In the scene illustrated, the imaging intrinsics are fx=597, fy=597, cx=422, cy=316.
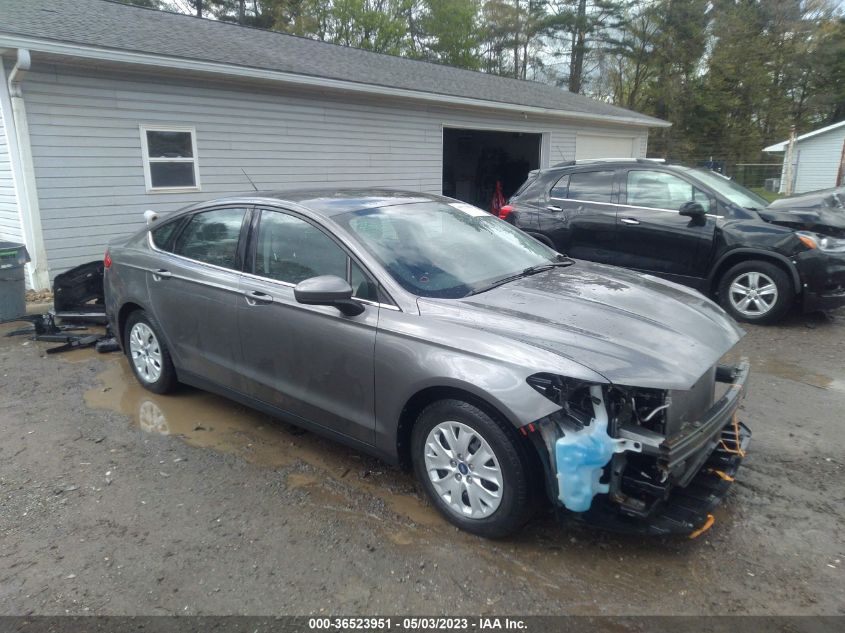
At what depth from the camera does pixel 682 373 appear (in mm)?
2605

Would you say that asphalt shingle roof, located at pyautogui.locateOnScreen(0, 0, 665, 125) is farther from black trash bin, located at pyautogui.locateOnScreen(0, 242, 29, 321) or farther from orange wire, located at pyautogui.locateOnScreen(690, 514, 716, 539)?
orange wire, located at pyautogui.locateOnScreen(690, 514, 716, 539)

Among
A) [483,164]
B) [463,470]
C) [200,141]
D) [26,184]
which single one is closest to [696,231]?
[463,470]

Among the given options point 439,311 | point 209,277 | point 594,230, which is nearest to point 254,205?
point 209,277

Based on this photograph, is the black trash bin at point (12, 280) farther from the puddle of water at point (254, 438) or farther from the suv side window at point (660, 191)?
the suv side window at point (660, 191)

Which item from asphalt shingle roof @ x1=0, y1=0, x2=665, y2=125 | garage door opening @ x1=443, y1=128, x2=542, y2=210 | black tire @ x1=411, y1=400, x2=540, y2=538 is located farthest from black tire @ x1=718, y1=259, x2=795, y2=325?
garage door opening @ x1=443, y1=128, x2=542, y2=210

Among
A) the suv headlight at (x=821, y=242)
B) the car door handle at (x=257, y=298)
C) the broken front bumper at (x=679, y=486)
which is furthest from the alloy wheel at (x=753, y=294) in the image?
the car door handle at (x=257, y=298)

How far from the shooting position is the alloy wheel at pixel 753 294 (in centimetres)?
634

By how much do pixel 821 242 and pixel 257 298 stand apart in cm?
567

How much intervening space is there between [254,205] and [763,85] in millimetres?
35855

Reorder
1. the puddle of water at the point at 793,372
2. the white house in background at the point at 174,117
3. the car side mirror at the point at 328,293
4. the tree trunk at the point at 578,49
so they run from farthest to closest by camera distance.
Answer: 1. the tree trunk at the point at 578,49
2. the white house in background at the point at 174,117
3. the puddle of water at the point at 793,372
4. the car side mirror at the point at 328,293

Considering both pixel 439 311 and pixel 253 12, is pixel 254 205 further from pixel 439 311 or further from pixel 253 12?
pixel 253 12

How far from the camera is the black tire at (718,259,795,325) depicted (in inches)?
245

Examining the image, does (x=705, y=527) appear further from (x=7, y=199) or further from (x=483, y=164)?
(x=483, y=164)

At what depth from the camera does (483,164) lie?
1841 centimetres
